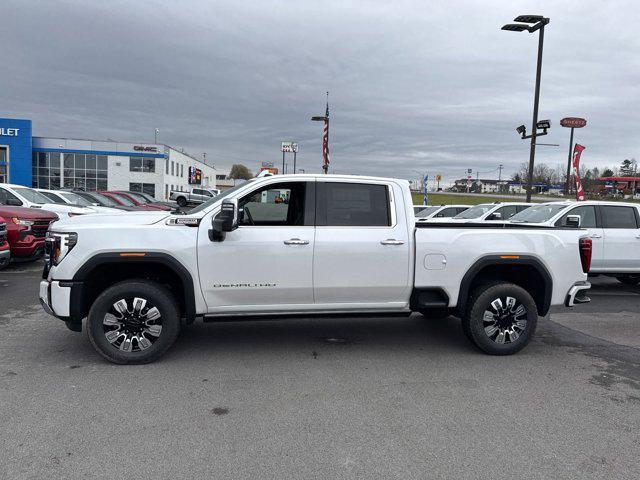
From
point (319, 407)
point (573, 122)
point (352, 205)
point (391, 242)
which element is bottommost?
point (319, 407)

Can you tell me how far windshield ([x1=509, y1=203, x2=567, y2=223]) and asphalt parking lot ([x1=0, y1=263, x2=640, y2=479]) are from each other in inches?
169

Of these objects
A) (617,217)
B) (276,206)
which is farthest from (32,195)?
(617,217)

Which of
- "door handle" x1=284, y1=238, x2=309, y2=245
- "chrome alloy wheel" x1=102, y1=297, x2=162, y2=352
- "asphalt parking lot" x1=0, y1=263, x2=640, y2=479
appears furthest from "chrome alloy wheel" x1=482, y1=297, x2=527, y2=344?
"chrome alloy wheel" x1=102, y1=297, x2=162, y2=352

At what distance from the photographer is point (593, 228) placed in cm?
951

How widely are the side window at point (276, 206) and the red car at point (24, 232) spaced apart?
6.86m

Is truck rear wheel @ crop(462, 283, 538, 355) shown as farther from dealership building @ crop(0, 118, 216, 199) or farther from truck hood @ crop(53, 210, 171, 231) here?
dealership building @ crop(0, 118, 216, 199)

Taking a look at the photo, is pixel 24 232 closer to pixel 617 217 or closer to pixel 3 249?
pixel 3 249

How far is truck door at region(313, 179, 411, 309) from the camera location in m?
5.03

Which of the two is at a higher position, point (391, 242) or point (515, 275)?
point (391, 242)

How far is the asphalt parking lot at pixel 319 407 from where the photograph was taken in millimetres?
3145

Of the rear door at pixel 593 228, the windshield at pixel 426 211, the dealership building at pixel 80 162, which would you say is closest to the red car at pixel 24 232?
the rear door at pixel 593 228

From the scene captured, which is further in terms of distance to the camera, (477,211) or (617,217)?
(477,211)

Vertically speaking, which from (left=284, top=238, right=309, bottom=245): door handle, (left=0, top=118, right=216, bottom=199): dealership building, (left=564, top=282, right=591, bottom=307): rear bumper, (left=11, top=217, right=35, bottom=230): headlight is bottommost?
(left=564, top=282, right=591, bottom=307): rear bumper

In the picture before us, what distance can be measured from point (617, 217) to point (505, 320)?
588 centimetres
